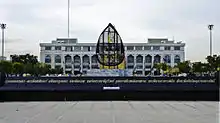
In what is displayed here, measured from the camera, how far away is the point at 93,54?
171000 millimetres

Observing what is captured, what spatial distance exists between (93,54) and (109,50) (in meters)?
106

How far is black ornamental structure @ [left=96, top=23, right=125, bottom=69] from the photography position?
65.2 m

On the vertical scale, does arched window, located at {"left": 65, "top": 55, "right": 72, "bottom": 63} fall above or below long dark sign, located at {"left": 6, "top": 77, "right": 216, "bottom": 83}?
above

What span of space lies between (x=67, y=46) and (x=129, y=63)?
2774cm

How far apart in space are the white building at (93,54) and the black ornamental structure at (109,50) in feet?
339

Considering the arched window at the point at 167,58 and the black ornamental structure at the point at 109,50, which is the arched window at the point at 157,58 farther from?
the black ornamental structure at the point at 109,50

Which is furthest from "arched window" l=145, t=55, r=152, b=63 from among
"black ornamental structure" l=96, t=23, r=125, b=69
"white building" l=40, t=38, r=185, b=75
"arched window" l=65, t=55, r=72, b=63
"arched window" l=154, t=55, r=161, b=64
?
"black ornamental structure" l=96, t=23, r=125, b=69

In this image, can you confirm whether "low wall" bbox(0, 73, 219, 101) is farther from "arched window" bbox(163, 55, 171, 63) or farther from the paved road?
"arched window" bbox(163, 55, 171, 63)

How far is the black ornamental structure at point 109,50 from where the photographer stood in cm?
6525

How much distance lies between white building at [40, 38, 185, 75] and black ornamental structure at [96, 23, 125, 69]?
103m

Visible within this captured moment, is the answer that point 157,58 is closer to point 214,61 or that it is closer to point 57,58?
point 57,58

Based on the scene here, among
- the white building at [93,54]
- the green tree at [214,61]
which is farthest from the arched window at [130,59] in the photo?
the green tree at [214,61]

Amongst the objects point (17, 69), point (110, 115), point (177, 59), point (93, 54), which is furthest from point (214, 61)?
point (110, 115)

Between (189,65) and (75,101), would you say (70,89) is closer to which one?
(75,101)
